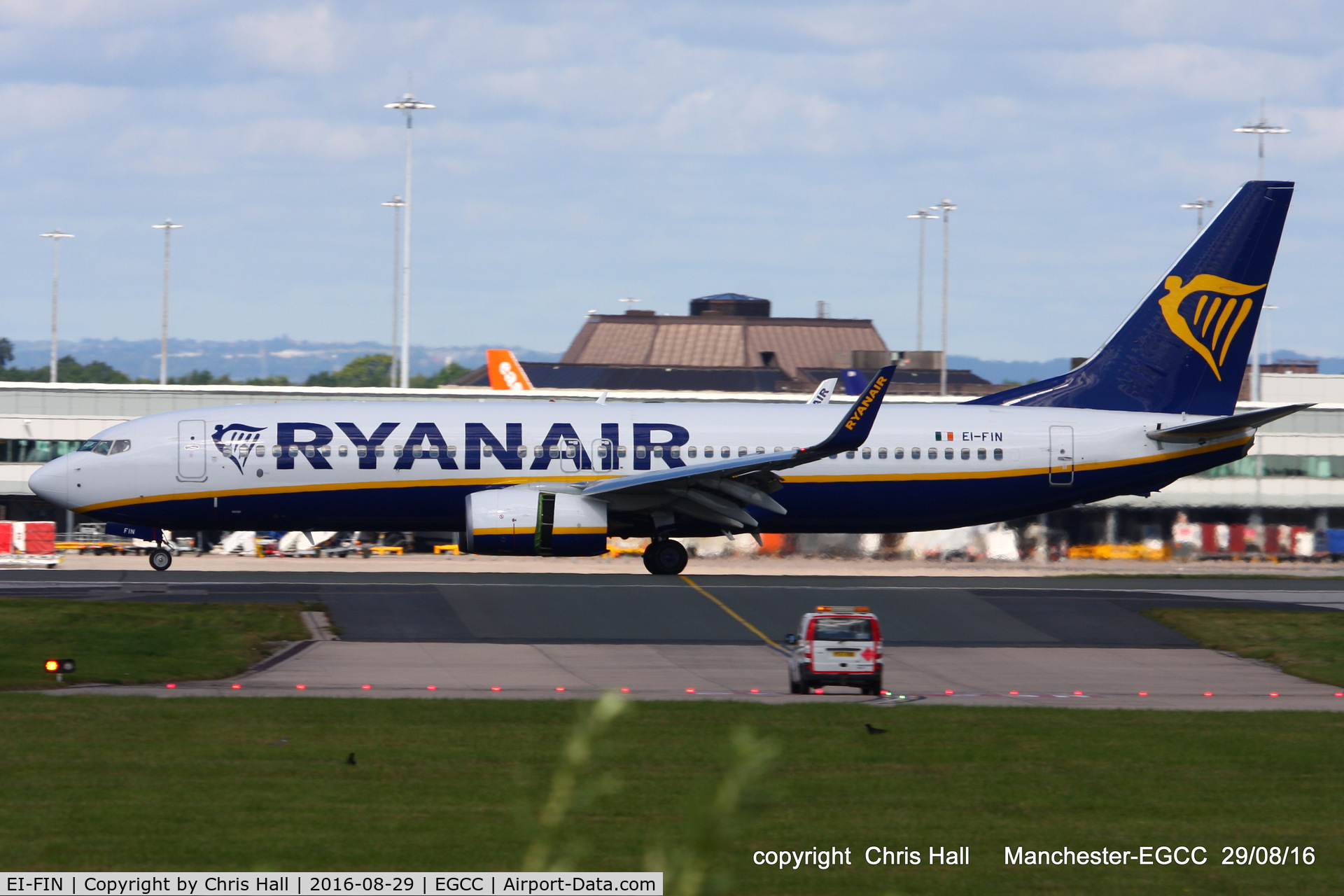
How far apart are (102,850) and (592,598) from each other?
74.0 feet

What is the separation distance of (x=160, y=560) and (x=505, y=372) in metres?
38.4

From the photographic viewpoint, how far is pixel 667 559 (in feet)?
136

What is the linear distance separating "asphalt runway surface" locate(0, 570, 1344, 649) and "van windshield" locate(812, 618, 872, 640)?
6214 mm

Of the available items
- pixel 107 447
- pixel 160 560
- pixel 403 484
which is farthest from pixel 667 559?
pixel 107 447

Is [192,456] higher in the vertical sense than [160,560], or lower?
higher

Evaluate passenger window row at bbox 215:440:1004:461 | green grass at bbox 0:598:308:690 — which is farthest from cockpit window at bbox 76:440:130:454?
green grass at bbox 0:598:308:690

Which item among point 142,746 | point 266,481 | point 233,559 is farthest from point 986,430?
point 142,746

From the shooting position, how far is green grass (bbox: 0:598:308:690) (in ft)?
80.7

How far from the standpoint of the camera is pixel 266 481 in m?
38.9

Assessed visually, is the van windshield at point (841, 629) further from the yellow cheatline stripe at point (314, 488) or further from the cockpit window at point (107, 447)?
the cockpit window at point (107, 447)

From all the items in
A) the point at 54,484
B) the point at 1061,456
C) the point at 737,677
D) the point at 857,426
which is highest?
the point at 857,426

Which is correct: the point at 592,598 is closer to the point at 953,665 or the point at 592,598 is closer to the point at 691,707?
the point at 953,665

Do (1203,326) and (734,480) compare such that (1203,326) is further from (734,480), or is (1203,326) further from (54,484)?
(54,484)

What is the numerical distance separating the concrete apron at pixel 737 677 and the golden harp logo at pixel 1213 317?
1594cm
